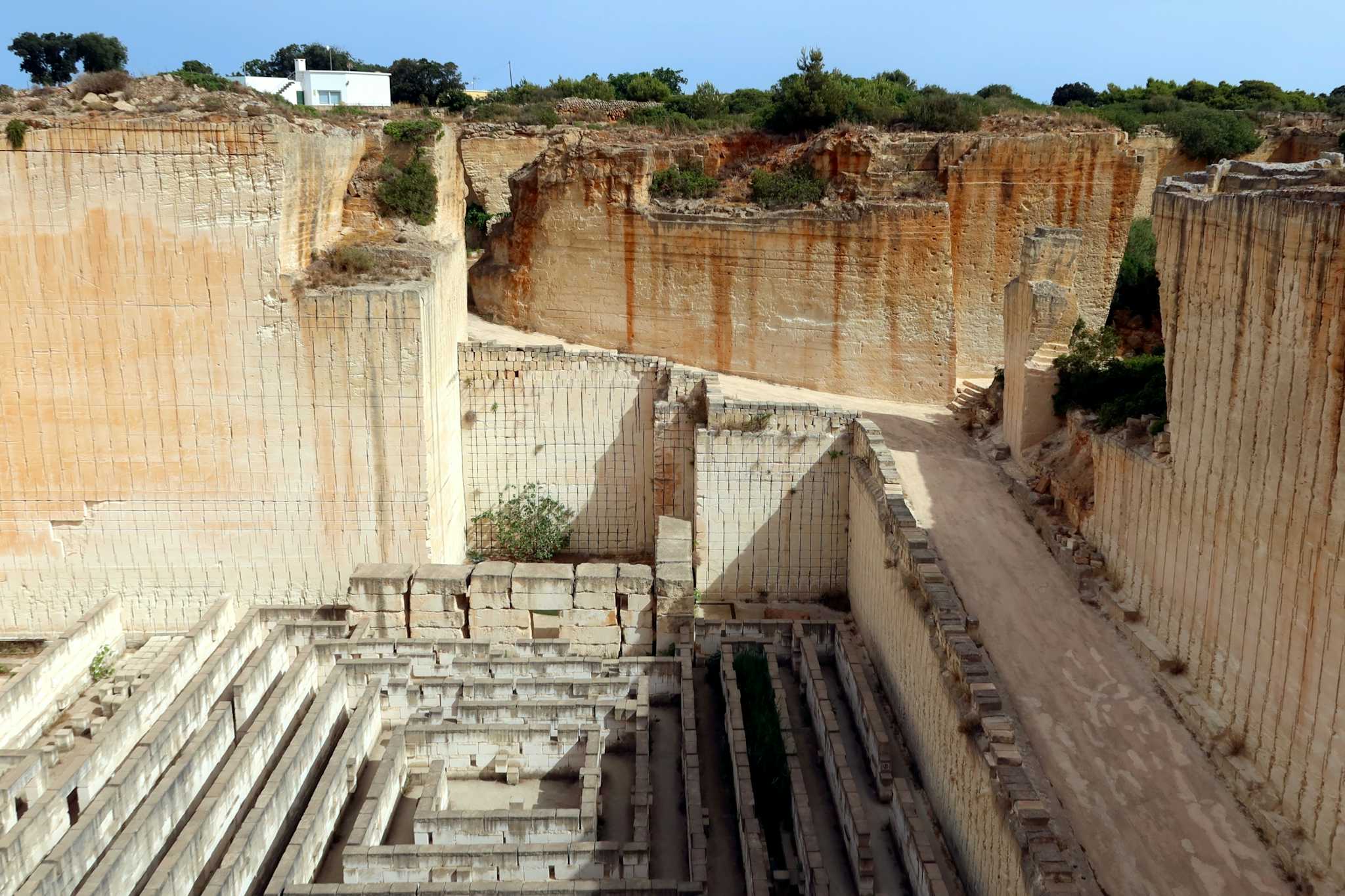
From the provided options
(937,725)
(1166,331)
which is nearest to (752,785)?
(937,725)

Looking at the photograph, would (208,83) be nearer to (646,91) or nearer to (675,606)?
(675,606)

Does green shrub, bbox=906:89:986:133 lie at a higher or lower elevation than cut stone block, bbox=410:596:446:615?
higher

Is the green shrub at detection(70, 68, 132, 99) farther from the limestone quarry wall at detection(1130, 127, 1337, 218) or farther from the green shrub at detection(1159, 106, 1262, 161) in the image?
the green shrub at detection(1159, 106, 1262, 161)

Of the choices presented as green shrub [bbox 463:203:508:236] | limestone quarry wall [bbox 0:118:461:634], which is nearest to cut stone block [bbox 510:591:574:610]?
limestone quarry wall [bbox 0:118:461:634]

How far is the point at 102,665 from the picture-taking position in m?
10.8

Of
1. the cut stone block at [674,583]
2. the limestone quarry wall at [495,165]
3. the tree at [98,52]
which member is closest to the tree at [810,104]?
the limestone quarry wall at [495,165]

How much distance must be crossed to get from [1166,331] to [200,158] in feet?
29.3

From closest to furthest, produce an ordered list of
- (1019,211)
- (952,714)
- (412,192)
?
(952,714) → (412,192) → (1019,211)

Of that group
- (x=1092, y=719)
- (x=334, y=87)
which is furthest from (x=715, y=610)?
(x=334, y=87)

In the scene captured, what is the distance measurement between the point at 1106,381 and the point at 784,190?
7.57 metres

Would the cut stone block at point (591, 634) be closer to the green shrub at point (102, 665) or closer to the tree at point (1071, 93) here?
the green shrub at point (102, 665)

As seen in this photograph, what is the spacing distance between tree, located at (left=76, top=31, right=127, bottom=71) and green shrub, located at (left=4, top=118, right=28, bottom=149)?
1393 inches

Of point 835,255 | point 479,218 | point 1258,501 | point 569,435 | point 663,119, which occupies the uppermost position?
point 663,119

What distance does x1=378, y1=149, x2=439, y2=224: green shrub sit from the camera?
42.8ft
